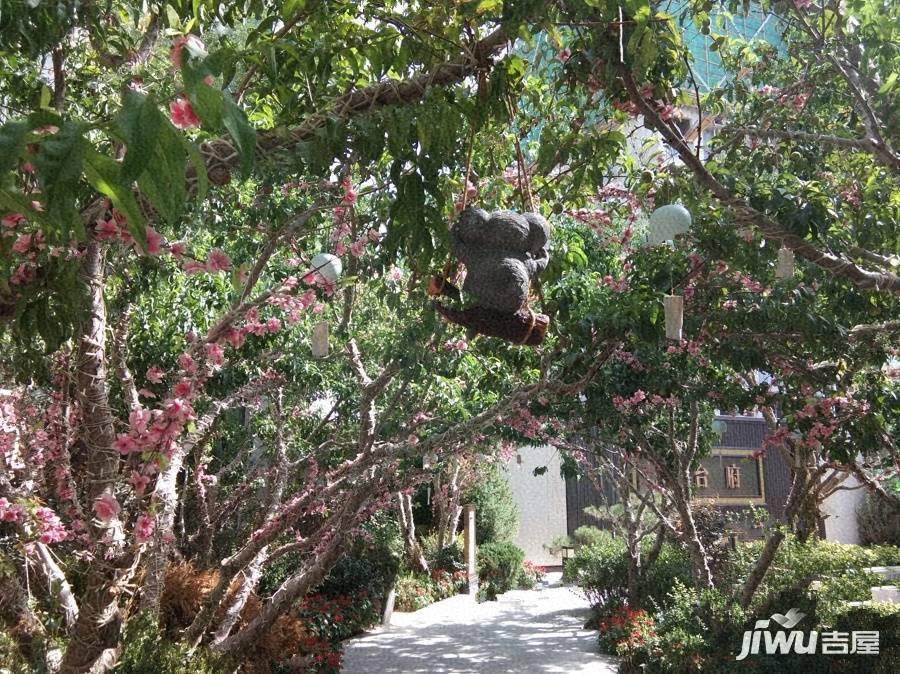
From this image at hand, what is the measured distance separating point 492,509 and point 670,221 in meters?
12.8

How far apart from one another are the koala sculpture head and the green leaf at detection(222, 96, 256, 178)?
1057 mm

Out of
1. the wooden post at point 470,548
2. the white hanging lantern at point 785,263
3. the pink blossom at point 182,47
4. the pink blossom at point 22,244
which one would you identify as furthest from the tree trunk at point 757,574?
the wooden post at point 470,548

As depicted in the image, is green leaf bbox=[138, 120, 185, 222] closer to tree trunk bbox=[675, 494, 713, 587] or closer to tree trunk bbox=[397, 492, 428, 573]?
tree trunk bbox=[675, 494, 713, 587]

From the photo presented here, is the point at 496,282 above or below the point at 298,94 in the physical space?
below

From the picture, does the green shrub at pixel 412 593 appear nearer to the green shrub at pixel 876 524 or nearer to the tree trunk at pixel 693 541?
the tree trunk at pixel 693 541

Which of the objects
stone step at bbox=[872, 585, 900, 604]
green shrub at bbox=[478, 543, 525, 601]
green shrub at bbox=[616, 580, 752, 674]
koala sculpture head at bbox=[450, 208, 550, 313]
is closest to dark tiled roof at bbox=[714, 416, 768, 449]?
green shrub at bbox=[478, 543, 525, 601]

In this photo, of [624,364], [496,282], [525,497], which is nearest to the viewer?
[496,282]

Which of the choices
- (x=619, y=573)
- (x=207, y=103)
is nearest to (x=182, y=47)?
(x=207, y=103)

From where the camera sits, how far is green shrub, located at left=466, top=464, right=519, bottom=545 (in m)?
15.0

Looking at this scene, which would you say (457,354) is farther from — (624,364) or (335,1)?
(335,1)

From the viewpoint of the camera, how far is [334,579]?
1003 centimetres

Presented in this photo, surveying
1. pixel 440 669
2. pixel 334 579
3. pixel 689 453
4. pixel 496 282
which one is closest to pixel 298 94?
pixel 496 282

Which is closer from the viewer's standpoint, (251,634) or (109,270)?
(109,270)

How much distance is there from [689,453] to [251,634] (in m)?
4.61
